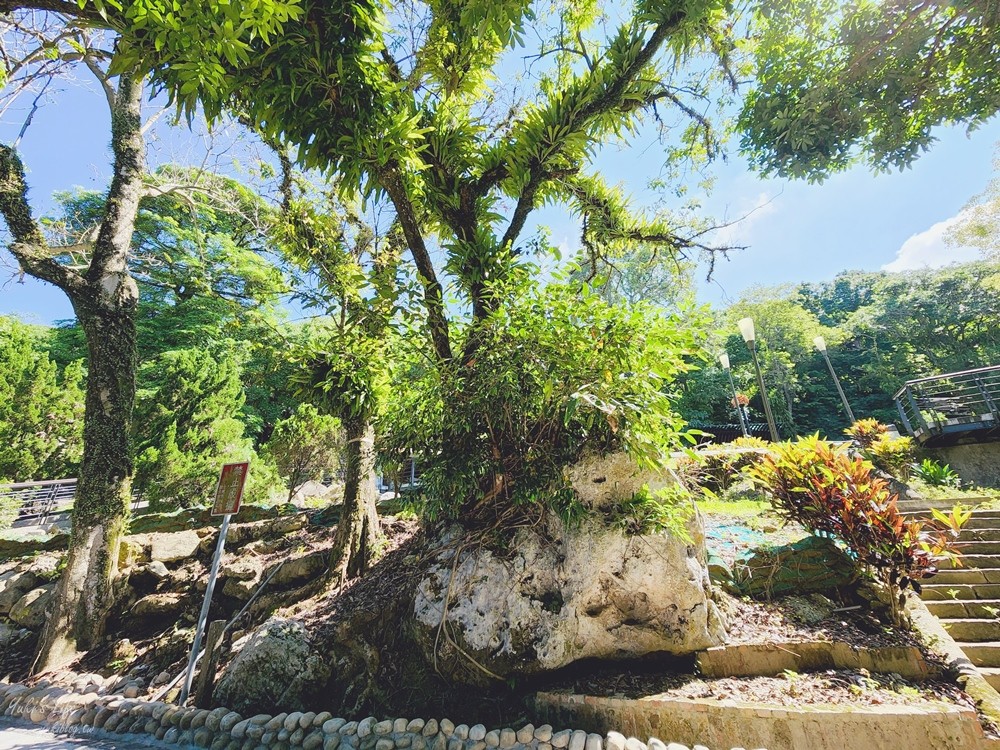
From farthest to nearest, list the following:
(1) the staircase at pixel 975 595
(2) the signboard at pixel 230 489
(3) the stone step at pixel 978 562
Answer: (3) the stone step at pixel 978 562 → (2) the signboard at pixel 230 489 → (1) the staircase at pixel 975 595

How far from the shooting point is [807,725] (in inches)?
91.9

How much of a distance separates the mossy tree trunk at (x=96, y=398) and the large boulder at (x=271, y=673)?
109 inches

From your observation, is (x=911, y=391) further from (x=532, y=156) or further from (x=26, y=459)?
(x=26, y=459)

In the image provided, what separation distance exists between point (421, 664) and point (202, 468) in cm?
722

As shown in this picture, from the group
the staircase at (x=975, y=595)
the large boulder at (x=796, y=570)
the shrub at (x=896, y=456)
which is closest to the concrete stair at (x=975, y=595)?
the staircase at (x=975, y=595)

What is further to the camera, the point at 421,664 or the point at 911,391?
the point at 911,391

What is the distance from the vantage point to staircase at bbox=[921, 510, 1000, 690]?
313cm

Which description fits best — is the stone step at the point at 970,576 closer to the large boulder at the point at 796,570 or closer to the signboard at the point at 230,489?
the large boulder at the point at 796,570

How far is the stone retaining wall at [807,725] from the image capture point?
90.1 inches

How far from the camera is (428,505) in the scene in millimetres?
3064

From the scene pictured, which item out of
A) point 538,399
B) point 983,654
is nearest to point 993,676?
point 983,654

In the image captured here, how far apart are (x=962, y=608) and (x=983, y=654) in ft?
1.86

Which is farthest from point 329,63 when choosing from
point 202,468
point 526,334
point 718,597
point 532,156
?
point 202,468

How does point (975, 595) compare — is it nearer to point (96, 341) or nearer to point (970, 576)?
point (970, 576)
